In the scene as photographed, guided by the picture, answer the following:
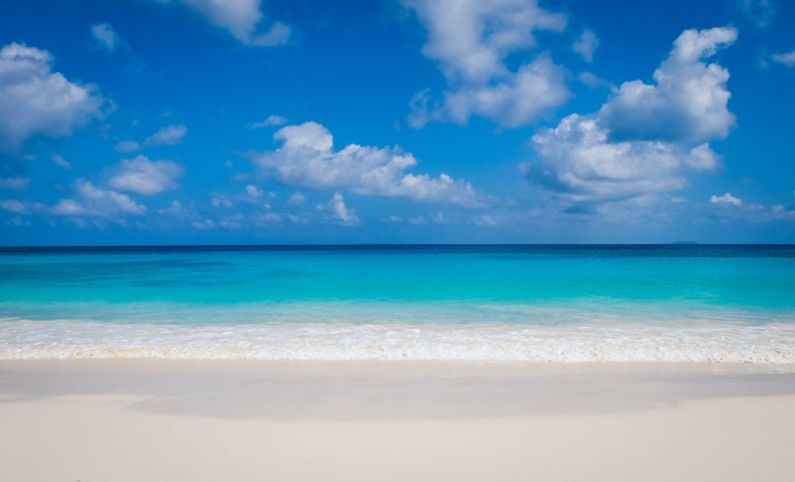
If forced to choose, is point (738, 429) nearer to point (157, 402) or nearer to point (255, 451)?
point (255, 451)

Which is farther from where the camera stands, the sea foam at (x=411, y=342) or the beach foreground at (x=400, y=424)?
the sea foam at (x=411, y=342)

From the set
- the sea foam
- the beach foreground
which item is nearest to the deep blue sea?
the sea foam

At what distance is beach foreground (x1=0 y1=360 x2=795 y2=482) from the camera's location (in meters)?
4.37

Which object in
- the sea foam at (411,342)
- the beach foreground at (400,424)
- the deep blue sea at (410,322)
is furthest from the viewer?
the deep blue sea at (410,322)

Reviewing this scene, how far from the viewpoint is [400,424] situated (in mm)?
5344

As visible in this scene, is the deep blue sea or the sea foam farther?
the deep blue sea

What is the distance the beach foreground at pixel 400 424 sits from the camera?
437 centimetres

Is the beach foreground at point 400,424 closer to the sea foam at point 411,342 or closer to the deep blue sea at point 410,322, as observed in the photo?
the sea foam at point 411,342

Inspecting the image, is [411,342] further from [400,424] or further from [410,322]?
[400,424]

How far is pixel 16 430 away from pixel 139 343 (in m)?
4.80

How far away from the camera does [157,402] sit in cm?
622

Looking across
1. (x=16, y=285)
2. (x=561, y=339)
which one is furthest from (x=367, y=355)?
(x=16, y=285)

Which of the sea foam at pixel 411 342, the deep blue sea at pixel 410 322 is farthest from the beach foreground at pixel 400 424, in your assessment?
the deep blue sea at pixel 410 322

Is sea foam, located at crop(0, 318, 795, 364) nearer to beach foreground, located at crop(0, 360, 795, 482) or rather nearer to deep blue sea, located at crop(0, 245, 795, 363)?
deep blue sea, located at crop(0, 245, 795, 363)
